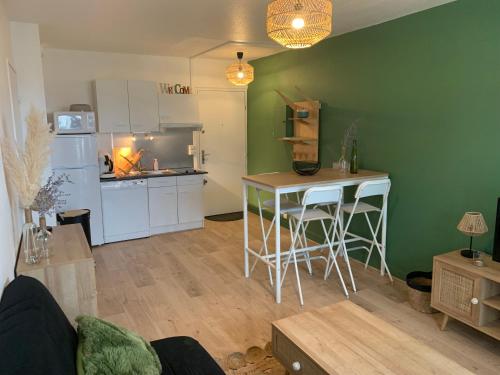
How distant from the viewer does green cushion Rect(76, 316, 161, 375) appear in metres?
1.52

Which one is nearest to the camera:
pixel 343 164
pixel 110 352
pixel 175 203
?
pixel 110 352

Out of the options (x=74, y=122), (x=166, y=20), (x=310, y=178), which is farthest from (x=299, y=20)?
(x=74, y=122)

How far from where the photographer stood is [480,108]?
2.99 metres

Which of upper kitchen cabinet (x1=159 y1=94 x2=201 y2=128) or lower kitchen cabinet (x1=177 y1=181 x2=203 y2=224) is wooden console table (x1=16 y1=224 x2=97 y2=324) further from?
upper kitchen cabinet (x1=159 y1=94 x2=201 y2=128)

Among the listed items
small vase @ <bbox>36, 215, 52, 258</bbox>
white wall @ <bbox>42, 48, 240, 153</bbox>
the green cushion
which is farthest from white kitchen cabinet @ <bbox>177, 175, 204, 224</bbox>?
the green cushion

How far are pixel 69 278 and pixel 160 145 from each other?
145 inches

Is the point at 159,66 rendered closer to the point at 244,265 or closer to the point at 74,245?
the point at 244,265

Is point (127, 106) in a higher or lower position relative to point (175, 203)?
higher

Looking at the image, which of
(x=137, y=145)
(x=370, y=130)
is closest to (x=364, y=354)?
(x=370, y=130)

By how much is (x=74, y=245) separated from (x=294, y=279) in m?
2.16

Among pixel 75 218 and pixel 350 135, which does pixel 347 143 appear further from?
pixel 75 218

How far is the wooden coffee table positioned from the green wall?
1.49 meters

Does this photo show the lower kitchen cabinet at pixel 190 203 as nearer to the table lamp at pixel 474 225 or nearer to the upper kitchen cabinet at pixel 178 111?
the upper kitchen cabinet at pixel 178 111

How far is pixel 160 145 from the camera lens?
5.77 meters
